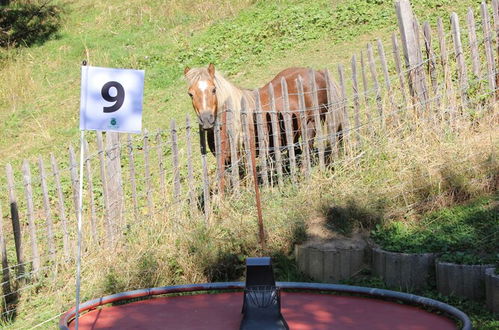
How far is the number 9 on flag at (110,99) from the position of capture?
7.02 meters

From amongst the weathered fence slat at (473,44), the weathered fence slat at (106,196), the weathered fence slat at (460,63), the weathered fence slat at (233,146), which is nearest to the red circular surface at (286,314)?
the weathered fence slat at (106,196)

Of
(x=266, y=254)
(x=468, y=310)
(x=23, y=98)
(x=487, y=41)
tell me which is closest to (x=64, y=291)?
(x=266, y=254)

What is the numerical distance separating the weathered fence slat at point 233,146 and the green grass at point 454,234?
1.97 metres

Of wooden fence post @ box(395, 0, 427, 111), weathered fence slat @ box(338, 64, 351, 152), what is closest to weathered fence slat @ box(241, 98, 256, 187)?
weathered fence slat @ box(338, 64, 351, 152)

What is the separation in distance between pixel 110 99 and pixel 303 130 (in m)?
3.64

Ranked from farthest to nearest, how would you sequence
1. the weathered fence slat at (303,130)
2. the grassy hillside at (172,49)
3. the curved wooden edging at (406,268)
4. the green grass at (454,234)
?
the grassy hillside at (172,49) → the weathered fence slat at (303,130) → the curved wooden edging at (406,268) → the green grass at (454,234)

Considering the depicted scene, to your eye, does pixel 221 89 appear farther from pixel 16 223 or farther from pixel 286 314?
pixel 286 314

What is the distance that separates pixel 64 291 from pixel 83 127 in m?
2.31

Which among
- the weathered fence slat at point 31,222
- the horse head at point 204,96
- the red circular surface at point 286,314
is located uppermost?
the horse head at point 204,96

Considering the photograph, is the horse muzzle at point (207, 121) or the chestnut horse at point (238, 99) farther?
the chestnut horse at point (238, 99)

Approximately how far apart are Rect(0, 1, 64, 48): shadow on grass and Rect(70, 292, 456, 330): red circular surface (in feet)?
52.9

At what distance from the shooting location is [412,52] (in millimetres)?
10461

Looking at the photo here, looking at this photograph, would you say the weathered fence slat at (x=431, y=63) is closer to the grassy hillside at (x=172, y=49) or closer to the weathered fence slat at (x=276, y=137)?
the weathered fence slat at (x=276, y=137)

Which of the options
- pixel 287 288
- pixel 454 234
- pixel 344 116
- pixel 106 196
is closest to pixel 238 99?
pixel 344 116
